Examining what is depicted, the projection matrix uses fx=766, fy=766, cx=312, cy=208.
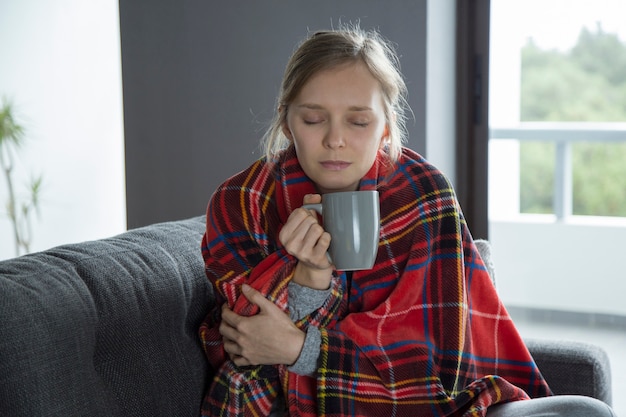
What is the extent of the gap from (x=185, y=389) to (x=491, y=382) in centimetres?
52

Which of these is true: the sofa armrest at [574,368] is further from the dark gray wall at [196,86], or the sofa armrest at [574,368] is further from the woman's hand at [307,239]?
the dark gray wall at [196,86]

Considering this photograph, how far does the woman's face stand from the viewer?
127cm

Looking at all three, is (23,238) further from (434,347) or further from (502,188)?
(434,347)

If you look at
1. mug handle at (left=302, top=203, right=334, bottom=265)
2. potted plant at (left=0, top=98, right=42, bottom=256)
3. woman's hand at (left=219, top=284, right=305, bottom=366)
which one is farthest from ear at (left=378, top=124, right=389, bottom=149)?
potted plant at (left=0, top=98, right=42, bottom=256)

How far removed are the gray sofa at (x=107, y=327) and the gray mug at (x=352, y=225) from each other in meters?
0.33

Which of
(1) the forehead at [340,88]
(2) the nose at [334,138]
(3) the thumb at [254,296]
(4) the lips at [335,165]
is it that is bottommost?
(3) the thumb at [254,296]

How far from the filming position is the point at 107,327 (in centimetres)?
115

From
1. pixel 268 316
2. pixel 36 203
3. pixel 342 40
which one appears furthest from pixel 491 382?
pixel 36 203

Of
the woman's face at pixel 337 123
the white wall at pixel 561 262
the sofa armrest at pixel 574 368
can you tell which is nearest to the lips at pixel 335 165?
the woman's face at pixel 337 123

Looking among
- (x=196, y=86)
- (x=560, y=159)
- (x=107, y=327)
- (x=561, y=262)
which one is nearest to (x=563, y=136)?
(x=560, y=159)

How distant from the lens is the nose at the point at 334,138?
126cm

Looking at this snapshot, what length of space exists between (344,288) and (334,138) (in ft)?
0.87

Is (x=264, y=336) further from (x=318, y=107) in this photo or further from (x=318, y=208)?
(x=318, y=107)

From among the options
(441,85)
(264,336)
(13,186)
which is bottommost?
(264,336)
